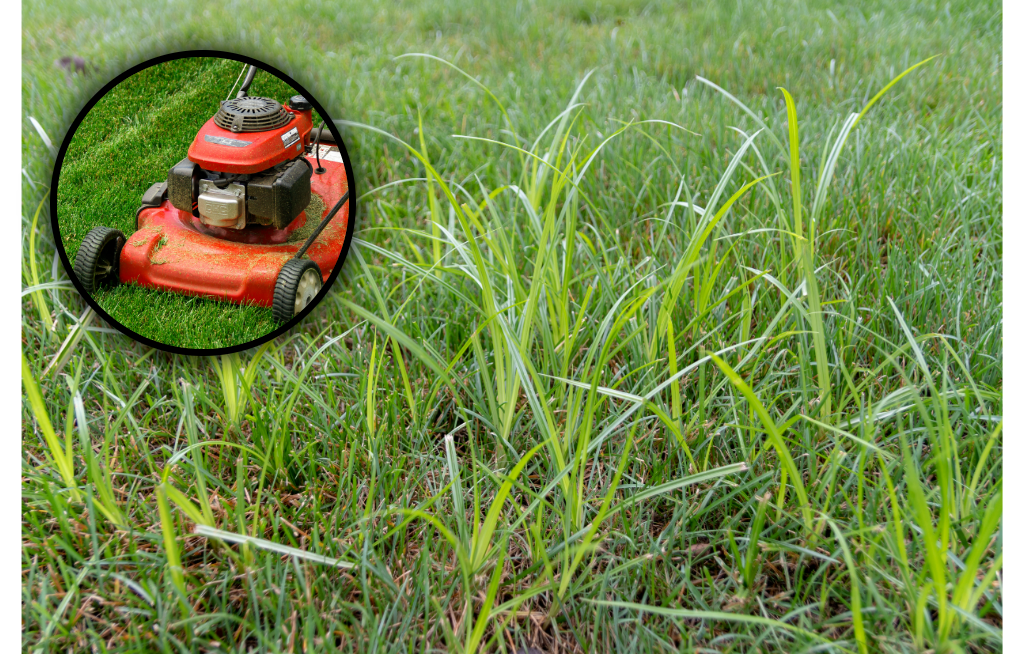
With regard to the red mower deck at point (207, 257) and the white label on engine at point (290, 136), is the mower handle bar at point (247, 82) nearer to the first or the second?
the white label on engine at point (290, 136)

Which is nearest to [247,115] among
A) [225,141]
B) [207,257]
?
[225,141]

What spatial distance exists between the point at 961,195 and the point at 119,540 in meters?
2.47

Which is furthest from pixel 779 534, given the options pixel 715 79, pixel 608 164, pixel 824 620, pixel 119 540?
pixel 715 79

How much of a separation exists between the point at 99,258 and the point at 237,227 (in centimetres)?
31

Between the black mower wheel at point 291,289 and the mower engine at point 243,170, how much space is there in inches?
7.6

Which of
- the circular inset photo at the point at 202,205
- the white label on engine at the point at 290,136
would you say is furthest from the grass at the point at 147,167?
the white label on engine at the point at 290,136

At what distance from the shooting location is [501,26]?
11.7ft

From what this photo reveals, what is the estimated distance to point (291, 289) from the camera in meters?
1.47

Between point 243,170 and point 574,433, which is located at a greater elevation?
point 243,170

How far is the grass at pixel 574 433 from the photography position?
3.59 ft

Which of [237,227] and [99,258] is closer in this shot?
[99,258]

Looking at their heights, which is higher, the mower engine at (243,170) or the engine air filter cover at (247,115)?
the engine air filter cover at (247,115)

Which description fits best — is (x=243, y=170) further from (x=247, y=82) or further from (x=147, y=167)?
(x=147, y=167)

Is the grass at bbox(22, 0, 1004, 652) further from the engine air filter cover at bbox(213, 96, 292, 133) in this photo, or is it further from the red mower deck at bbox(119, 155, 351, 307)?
the engine air filter cover at bbox(213, 96, 292, 133)
